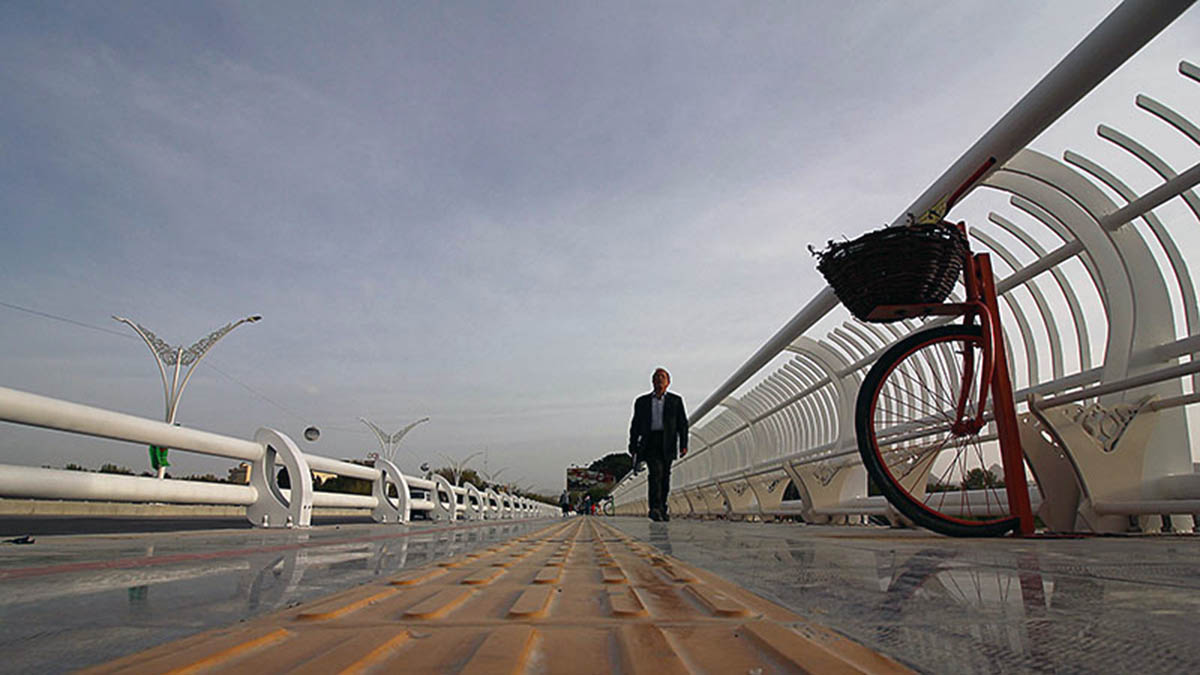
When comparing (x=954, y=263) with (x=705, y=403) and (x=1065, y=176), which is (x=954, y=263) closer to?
(x=1065, y=176)

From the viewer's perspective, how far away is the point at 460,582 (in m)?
1.94

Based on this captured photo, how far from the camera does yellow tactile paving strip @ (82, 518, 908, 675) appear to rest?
0.92m

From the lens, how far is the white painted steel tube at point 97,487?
11.9 feet

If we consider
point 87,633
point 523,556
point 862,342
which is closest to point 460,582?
point 87,633

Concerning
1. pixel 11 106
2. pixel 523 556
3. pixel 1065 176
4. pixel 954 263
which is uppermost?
pixel 11 106

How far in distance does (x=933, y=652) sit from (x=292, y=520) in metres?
6.13

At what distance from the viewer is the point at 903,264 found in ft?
13.4

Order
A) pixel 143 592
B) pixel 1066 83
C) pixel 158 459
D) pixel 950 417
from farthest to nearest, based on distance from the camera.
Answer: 1. pixel 158 459
2. pixel 950 417
3. pixel 1066 83
4. pixel 143 592

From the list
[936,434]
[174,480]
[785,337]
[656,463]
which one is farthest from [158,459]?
[936,434]

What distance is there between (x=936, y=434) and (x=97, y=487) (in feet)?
17.8

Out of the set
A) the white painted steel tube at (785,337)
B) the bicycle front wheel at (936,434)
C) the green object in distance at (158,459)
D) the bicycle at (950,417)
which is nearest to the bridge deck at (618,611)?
the bicycle at (950,417)

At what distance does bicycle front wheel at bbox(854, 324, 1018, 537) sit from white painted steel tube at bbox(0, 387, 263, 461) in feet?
14.3

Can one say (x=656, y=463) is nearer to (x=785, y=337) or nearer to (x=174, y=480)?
(x=785, y=337)

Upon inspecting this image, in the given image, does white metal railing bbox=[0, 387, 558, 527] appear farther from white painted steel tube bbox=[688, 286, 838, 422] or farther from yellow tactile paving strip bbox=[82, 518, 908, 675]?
white painted steel tube bbox=[688, 286, 838, 422]
